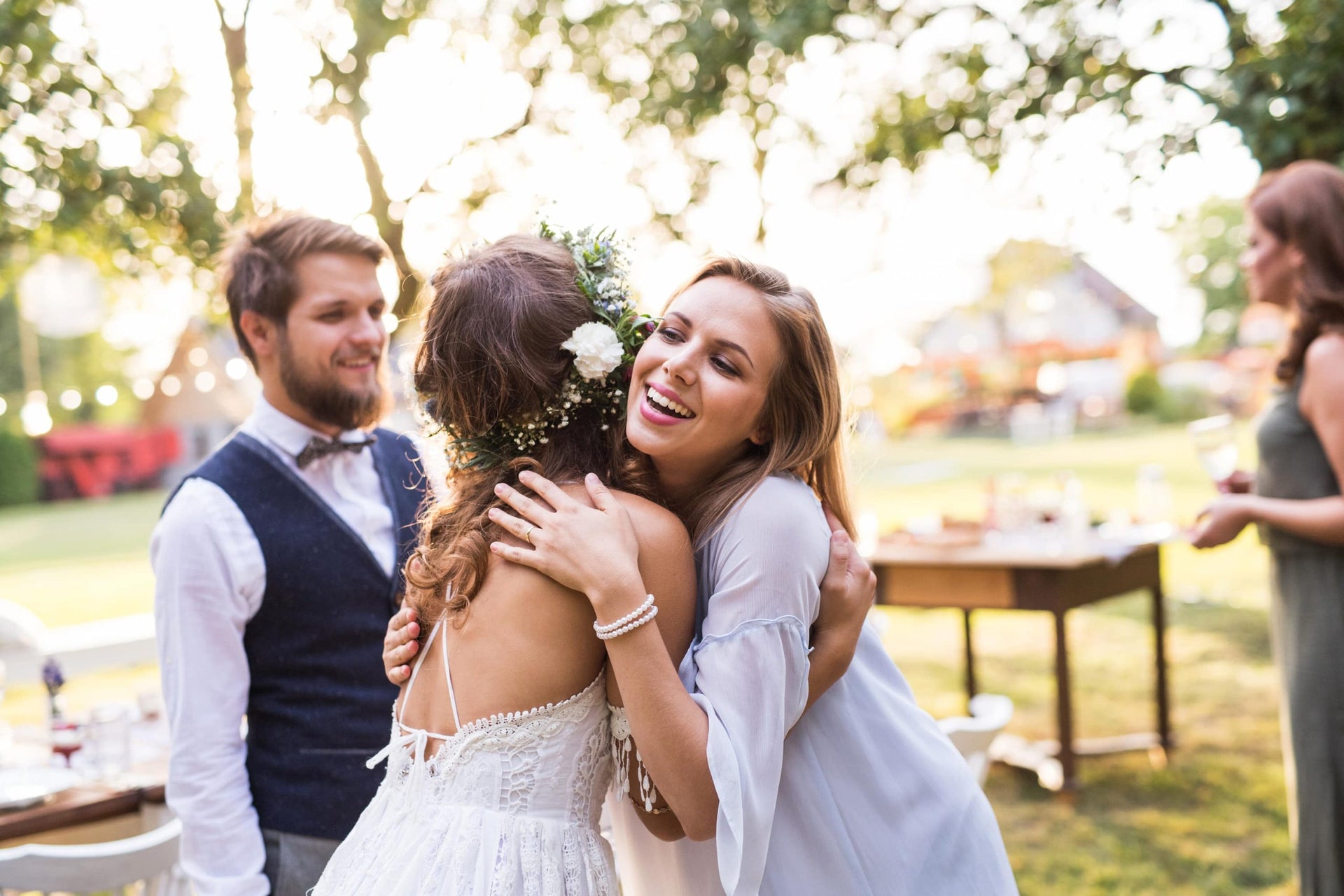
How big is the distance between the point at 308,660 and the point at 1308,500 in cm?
277

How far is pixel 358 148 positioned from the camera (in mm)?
7324

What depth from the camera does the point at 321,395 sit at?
2637 millimetres

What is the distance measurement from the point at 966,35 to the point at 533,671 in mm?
4705

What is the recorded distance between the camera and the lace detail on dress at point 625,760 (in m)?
1.70

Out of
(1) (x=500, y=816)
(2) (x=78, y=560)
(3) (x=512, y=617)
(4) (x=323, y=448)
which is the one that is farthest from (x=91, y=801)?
(2) (x=78, y=560)

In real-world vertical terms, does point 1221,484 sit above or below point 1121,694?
above

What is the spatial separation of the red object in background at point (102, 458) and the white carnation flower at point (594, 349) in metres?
34.2

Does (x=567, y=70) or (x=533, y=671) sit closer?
(x=533, y=671)

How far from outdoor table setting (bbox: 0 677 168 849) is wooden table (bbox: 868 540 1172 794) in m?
3.35

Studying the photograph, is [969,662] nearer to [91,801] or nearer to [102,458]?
[91,801]

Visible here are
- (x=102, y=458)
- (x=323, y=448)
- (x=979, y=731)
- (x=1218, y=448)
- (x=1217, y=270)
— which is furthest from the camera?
(x=1217, y=270)

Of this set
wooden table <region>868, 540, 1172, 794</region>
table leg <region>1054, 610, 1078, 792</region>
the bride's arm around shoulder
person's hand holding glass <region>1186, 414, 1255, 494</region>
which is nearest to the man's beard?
the bride's arm around shoulder

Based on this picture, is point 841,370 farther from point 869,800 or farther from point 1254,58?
point 1254,58

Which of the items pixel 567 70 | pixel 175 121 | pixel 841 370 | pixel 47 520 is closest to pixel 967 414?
pixel 47 520
